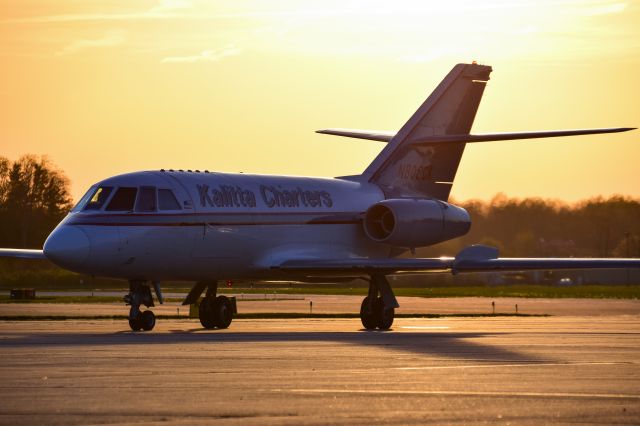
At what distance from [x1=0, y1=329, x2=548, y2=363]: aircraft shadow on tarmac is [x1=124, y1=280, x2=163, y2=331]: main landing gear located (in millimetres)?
716

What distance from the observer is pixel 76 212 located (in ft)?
96.3

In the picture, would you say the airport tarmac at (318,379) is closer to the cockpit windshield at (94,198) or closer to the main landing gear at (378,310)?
the cockpit windshield at (94,198)

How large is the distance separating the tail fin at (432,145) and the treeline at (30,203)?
40065mm

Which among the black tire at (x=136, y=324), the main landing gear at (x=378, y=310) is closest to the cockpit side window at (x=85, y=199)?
the black tire at (x=136, y=324)

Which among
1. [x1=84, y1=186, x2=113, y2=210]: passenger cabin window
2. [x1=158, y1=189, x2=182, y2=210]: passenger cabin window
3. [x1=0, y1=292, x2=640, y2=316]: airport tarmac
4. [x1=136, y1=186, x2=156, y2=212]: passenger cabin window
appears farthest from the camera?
[x1=0, y1=292, x2=640, y2=316]: airport tarmac

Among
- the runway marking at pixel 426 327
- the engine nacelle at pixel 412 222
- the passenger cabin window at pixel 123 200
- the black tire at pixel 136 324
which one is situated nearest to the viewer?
the black tire at pixel 136 324

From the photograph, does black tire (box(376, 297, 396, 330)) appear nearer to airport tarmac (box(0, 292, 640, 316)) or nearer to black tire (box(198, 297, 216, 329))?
black tire (box(198, 297, 216, 329))

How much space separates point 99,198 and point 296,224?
6.25m

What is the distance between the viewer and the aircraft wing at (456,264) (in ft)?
102

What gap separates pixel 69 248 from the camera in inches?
1109

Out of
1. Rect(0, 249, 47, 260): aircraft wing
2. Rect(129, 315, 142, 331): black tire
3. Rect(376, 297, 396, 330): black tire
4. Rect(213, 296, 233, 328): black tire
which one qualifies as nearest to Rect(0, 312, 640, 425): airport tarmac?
Rect(129, 315, 142, 331): black tire

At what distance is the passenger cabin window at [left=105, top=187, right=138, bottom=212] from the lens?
29531 millimetres

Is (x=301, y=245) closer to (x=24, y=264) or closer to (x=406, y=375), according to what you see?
(x=406, y=375)

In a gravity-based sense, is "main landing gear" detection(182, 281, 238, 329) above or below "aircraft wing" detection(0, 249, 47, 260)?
below
